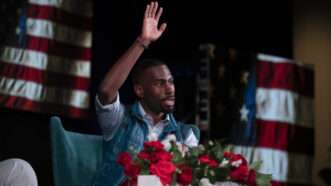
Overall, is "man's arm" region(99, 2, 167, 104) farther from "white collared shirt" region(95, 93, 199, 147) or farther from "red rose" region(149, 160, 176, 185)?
"red rose" region(149, 160, 176, 185)

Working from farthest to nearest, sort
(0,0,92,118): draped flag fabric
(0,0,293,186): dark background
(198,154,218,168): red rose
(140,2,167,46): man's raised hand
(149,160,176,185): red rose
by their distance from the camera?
(0,0,293,186): dark background
(0,0,92,118): draped flag fabric
(140,2,167,46): man's raised hand
(198,154,218,168): red rose
(149,160,176,185): red rose

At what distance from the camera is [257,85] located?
5672 millimetres

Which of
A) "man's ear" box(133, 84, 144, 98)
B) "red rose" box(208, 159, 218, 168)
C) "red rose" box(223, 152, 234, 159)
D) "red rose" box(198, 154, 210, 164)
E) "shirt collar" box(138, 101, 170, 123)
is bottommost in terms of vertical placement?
"red rose" box(208, 159, 218, 168)

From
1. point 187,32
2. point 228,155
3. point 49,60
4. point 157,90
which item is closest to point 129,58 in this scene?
point 157,90

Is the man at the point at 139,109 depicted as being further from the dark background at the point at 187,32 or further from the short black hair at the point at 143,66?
the dark background at the point at 187,32

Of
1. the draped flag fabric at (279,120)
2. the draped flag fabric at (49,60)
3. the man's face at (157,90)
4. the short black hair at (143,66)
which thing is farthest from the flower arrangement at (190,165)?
the draped flag fabric at (279,120)

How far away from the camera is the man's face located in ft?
8.84

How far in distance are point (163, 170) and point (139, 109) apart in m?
0.95

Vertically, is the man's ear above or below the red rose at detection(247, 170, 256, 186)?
above

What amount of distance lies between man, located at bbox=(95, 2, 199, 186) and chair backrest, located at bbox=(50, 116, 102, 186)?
0.15 feet

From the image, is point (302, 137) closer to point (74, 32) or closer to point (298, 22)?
point (298, 22)

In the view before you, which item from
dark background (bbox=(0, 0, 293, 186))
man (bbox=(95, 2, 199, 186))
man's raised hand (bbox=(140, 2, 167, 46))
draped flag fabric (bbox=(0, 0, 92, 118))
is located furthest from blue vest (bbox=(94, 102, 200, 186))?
dark background (bbox=(0, 0, 293, 186))

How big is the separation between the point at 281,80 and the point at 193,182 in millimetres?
4083

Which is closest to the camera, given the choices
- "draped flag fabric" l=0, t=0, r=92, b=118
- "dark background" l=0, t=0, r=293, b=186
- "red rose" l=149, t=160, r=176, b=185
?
"red rose" l=149, t=160, r=176, b=185
